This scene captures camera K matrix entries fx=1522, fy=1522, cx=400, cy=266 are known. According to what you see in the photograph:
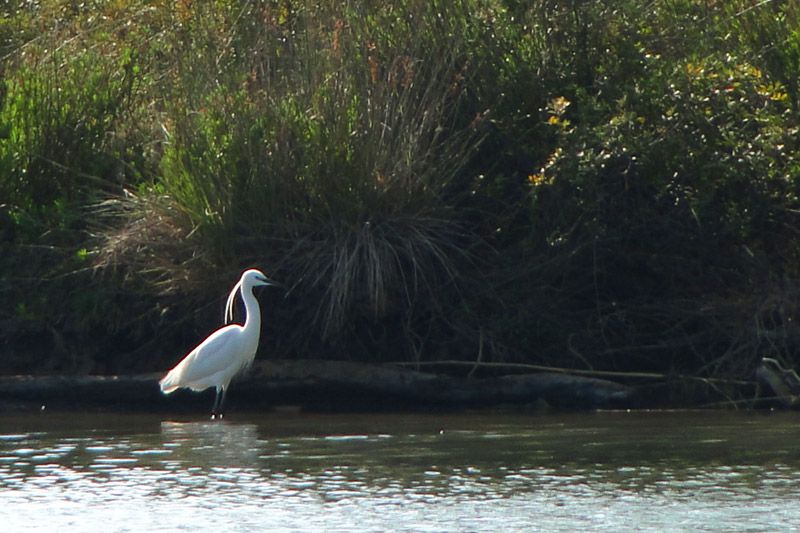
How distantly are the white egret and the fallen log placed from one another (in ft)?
0.79

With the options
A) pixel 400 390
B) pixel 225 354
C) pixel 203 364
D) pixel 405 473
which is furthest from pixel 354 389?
pixel 405 473

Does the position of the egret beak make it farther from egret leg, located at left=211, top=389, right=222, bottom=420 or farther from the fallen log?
egret leg, located at left=211, top=389, right=222, bottom=420

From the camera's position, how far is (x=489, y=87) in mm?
11625

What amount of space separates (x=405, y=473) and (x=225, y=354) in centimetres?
304

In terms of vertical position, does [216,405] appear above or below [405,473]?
above

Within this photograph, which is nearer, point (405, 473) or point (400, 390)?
point (405, 473)

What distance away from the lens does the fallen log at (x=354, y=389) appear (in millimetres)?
10320

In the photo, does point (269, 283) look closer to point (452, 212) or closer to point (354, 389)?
point (354, 389)

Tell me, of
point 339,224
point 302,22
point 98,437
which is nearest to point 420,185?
point 339,224

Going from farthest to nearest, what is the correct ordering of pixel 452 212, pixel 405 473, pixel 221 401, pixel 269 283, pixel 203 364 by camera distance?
pixel 452 212 < pixel 221 401 < pixel 203 364 < pixel 269 283 < pixel 405 473

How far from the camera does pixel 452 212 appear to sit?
36.2 feet

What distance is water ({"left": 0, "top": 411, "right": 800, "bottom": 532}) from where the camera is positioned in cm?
655

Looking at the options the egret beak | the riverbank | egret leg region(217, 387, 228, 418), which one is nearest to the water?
the riverbank

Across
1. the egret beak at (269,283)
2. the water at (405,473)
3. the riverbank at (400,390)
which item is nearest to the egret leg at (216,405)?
the riverbank at (400,390)
